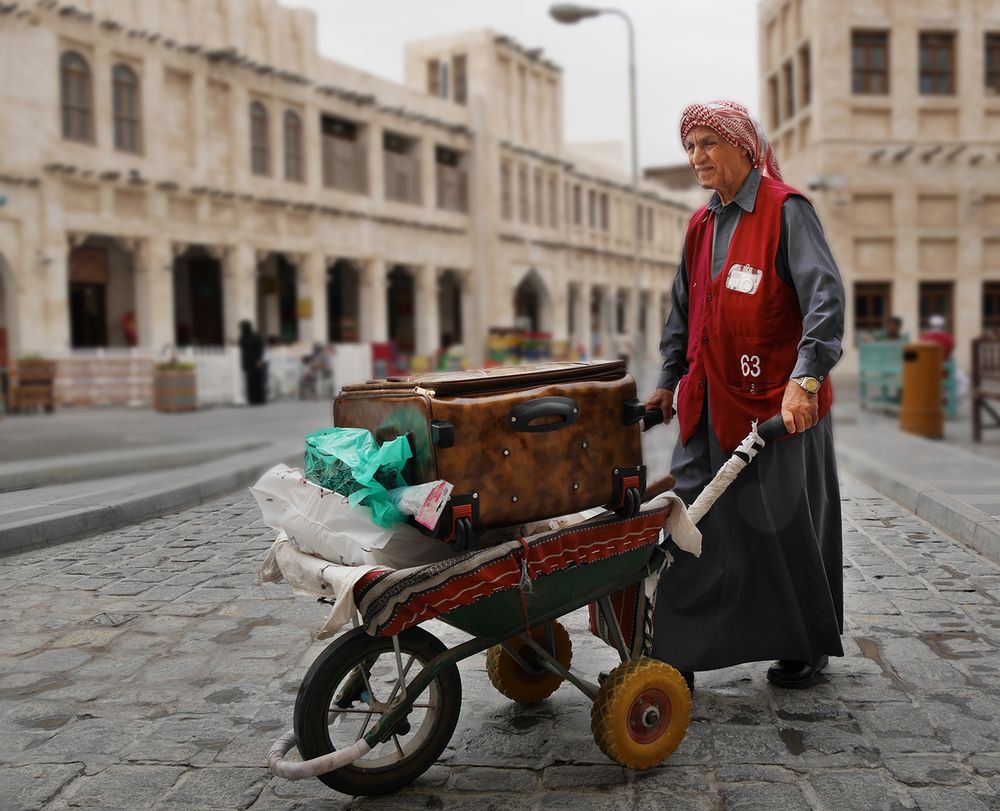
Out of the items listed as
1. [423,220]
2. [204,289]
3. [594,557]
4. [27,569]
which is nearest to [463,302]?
[423,220]

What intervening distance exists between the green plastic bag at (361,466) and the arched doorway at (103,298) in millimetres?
26603

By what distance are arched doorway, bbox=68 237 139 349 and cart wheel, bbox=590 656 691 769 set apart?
2694cm

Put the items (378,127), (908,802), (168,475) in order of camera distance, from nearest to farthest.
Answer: (908,802) → (168,475) → (378,127)

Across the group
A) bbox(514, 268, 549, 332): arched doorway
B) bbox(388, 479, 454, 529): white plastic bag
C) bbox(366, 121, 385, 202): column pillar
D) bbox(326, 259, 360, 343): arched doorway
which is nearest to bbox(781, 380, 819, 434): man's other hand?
bbox(388, 479, 454, 529): white plastic bag

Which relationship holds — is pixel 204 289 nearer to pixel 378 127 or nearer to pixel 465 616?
pixel 378 127

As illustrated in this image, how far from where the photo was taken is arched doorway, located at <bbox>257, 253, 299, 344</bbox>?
33.7 meters

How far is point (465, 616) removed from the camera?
2881mm

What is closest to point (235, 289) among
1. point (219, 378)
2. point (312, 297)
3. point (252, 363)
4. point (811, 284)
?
point (312, 297)

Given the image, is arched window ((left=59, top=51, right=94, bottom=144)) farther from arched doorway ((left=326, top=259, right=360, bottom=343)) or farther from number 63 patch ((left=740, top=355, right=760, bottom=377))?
number 63 patch ((left=740, top=355, right=760, bottom=377))

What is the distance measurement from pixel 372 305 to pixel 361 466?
106 feet

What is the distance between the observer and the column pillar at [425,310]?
124ft

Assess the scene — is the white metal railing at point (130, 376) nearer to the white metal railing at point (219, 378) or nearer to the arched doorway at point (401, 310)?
the white metal railing at point (219, 378)

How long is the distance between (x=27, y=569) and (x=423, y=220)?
3227cm

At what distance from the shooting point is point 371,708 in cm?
294
